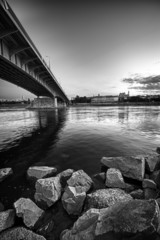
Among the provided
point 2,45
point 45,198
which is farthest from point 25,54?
point 45,198

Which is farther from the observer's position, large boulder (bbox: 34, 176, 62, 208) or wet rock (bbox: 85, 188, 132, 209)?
large boulder (bbox: 34, 176, 62, 208)

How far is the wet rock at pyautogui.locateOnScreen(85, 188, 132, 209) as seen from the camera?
397 cm

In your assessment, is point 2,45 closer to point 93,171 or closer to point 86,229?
point 93,171

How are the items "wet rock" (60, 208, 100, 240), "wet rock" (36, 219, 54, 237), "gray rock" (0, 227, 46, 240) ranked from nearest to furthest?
1. "wet rock" (60, 208, 100, 240)
2. "gray rock" (0, 227, 46, 240)
3. "wet rock" (36, 219, 54, 237)

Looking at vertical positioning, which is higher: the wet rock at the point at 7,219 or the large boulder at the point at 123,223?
the large boulder at the point at 123,223

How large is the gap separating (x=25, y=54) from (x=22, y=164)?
19.1 m

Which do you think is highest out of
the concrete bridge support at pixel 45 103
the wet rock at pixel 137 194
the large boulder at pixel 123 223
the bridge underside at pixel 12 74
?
the bridge underside at pixel 12 74

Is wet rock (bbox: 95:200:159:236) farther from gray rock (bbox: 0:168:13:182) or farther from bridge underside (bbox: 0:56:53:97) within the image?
bridge underside (bbox: 0:56:53:97)

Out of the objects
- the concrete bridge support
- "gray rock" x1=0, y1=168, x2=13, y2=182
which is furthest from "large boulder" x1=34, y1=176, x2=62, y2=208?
the concrete bridge support

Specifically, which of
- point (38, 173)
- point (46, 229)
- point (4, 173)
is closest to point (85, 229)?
point (46, 229)

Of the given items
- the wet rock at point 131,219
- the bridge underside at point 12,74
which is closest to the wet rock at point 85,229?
the wet rock at point 131,219

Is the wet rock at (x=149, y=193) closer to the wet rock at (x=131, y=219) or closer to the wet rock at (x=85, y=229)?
the wet rock at (x=131, y=219)

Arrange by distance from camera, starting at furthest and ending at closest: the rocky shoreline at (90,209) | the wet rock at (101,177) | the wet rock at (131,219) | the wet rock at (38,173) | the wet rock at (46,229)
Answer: the wet rock at (38,173)
the wet rock at (101,177)
the wet rock at (46,229)
the rocky shoreline at (90,209)
the wet rock at (131,219)

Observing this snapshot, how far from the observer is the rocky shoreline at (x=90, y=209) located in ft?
8.50
